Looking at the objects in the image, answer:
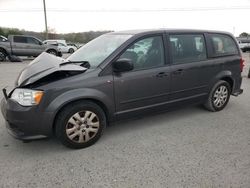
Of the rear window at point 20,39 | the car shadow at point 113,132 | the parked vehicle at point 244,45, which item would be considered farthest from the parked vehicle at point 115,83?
the parked vehicle at point 244,45

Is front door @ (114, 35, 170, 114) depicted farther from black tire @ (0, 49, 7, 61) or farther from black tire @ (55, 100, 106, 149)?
black tire @ (0, 49, 7, 61)

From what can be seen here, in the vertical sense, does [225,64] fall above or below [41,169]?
above

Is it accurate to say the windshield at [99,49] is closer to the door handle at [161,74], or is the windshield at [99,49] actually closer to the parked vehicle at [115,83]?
the parked vehicle at [115,83]

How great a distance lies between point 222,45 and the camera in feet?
15.9

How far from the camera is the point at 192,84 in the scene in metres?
4.39

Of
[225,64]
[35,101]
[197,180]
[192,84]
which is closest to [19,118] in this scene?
[35,101]

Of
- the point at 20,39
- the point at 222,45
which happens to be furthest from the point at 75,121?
the point at 20,39

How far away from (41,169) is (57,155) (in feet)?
1.20

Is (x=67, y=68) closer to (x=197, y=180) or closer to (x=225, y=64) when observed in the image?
(x=197, y=180)

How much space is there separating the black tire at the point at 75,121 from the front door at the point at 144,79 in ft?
1.15

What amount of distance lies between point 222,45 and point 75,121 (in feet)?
11.0

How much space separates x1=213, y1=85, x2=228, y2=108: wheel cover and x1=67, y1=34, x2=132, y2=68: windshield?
2291mm

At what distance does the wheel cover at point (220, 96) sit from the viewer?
16.0ft

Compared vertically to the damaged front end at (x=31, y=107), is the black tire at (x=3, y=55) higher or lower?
higher
